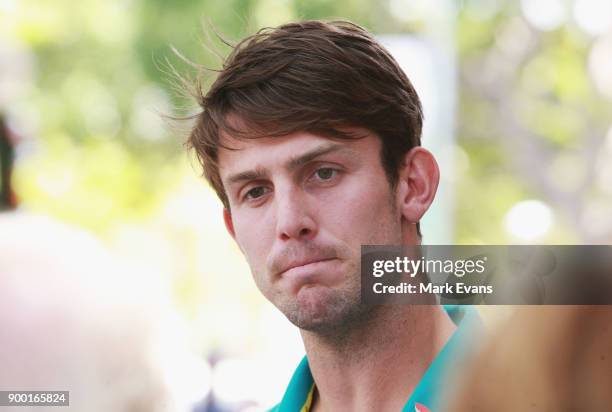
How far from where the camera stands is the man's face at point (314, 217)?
1.47 meters

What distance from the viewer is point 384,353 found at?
1.54m

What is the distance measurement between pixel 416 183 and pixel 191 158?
44 centimetres

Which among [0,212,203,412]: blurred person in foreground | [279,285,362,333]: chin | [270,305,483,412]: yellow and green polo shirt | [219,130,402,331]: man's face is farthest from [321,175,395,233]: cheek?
[0,212,203,412]: blurred person in foreground

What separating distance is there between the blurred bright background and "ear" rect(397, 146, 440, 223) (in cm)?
8

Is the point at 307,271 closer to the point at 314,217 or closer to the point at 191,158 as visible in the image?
the point at 314,217

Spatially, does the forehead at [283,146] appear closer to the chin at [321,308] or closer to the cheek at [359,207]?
the cheek at [359,207]

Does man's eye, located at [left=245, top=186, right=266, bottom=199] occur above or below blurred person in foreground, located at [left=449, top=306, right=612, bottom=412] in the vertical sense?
above

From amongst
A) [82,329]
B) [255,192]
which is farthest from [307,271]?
[82,329]

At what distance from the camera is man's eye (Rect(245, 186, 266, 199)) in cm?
152

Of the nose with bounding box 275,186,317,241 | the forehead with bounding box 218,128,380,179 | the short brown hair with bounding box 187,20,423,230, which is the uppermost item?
the short brown hair with bounding box 187,20,423,230

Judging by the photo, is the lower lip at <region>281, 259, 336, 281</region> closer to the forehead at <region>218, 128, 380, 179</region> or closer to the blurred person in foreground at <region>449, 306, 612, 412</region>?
the forehead at <region>218, 128, 380, 179</region>

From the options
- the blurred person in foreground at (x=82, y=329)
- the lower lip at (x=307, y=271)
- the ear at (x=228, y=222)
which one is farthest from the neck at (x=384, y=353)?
the blurred person in foreground at (x=82, y=329)

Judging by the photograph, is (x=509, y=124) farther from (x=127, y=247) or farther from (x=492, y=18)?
(x=127, y=247)

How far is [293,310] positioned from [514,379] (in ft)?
1.29
